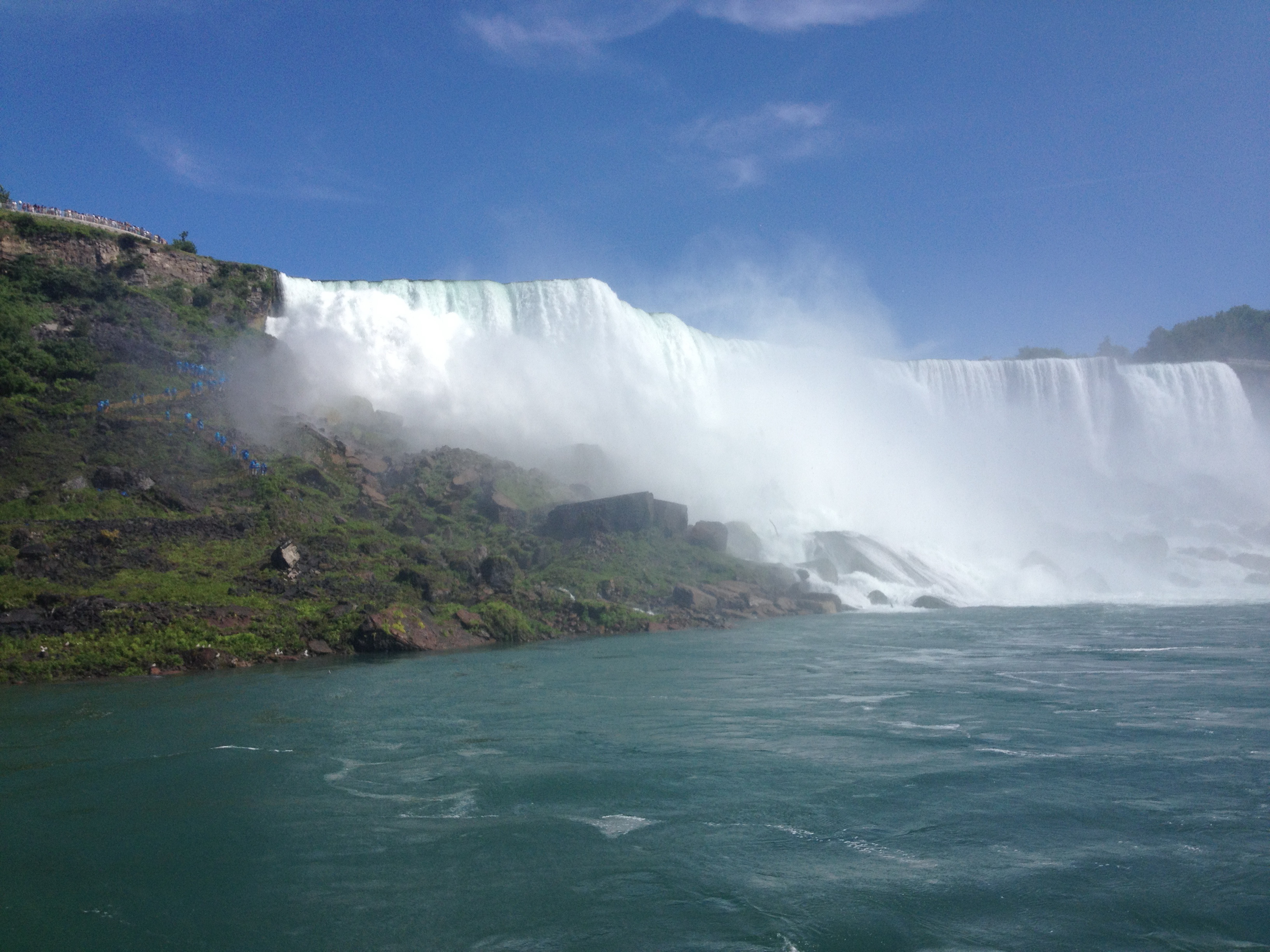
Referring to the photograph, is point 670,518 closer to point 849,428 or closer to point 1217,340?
point 849,428

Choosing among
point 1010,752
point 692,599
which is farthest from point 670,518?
point 1010,752

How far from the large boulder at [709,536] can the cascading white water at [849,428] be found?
400cm

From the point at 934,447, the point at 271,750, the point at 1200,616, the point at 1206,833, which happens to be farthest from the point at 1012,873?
the point at 934,447

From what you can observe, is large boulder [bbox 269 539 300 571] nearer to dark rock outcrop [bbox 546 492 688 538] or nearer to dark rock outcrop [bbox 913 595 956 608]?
dark rock outcrop [bbox 546 492 688 538]

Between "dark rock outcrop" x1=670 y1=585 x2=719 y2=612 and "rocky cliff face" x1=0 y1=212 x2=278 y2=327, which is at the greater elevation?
"rocky cliff face" x1=0 y1=212 x2=278 y2=327

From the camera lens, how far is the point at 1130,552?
43.0 metres

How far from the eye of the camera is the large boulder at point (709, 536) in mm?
33125

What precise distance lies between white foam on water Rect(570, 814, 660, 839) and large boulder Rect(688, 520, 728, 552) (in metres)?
25.1

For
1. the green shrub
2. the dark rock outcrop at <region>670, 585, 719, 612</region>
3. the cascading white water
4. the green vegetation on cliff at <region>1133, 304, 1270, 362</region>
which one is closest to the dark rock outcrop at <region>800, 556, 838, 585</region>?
the cascading white water

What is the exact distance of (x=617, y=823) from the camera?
785cm

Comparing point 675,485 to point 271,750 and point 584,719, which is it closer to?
point 584,719

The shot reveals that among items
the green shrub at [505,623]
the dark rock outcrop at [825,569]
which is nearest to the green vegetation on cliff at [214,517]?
the green shrub at [505,623]

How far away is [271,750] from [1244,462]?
63.1 meters

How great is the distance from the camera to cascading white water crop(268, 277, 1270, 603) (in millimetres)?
38562
